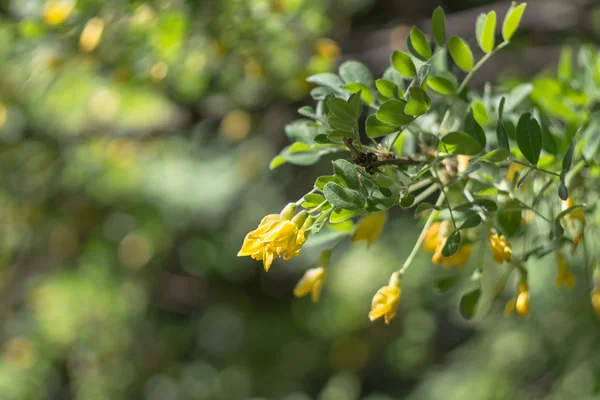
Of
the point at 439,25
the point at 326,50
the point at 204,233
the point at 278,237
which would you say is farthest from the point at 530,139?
the point at 204,233

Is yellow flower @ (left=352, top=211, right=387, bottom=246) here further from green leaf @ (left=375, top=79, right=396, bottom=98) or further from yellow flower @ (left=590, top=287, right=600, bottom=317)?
yellow flower @ (left=590, top=287, right=600, bottom=317)

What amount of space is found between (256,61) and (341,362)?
4.52ft

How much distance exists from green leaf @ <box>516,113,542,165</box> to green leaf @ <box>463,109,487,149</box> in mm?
34

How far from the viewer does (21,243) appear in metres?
2.31

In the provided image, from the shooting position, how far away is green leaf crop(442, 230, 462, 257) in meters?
0.60

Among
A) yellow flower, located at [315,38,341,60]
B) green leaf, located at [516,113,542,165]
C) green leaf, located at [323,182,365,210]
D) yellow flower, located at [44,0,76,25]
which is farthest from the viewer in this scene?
yellow flower, located at [315,38,341,60]

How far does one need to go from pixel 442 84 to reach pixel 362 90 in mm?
92

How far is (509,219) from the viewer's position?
2.09 ft

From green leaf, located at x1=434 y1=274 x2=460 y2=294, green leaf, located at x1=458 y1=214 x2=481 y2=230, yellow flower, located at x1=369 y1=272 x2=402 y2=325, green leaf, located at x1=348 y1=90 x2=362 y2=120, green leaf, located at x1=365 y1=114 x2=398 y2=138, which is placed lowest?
green leaf, located at x1=434 y1=274 x2=460 y2=294

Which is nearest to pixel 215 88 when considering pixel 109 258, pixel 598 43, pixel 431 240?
pixel 109 258

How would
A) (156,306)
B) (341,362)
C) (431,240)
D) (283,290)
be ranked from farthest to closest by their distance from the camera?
1. (283,290)
2. (156,306)
3. (341,362)
4. (431,240)

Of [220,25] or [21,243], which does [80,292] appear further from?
[220,25]

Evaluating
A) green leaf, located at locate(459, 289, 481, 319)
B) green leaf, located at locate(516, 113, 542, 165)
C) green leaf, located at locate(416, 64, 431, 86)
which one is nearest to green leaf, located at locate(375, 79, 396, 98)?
green leaf, located at locate(416, 64, 431, 86)

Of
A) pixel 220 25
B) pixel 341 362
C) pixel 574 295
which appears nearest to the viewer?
pixel 220 25
